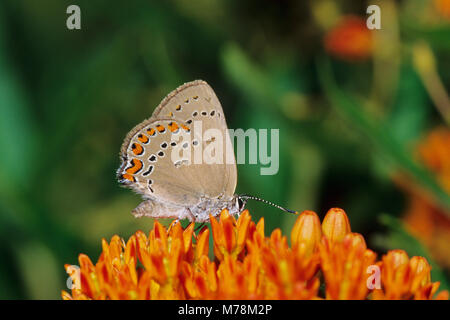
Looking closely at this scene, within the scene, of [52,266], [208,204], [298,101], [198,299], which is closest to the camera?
[198,299]

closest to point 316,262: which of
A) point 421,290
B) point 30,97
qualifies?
point 421,290

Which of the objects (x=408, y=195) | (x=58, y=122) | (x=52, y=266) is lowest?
(x=52, y=266)

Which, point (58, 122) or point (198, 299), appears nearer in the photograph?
point (198, 299)

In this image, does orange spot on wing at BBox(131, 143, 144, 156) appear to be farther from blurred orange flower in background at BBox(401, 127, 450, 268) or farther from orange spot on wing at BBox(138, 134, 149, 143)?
blurred orange flower in background at BBox(401, 127, 450, 268)

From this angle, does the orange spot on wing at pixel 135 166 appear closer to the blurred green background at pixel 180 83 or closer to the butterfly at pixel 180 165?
the butterfly at pixel 180 165

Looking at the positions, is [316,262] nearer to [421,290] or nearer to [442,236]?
[421,290]

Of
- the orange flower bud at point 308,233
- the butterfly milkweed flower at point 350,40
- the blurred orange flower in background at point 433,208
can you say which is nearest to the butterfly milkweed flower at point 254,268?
the orange flower bud at point 308,233
